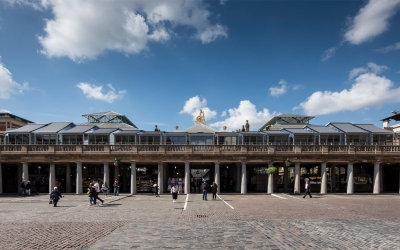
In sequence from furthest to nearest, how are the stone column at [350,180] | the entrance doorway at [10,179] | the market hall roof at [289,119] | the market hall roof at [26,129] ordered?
1. the market hall roof at [289,119]
2. the entrance doorway at [10,179]
3. the market hall roof at [26,129]
4. the stone column at [350,180]

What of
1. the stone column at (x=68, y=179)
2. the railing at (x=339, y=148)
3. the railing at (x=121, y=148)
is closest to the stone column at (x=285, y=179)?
the railing at (x=339, y=148)

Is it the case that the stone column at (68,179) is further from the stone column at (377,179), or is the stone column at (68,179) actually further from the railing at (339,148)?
the stone column at (377,179)

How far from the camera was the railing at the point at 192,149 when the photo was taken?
115 ft

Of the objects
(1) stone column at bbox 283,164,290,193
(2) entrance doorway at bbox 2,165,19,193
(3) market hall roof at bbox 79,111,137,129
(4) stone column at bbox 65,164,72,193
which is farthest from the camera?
(3) market hall roof at bbox 79,111,137,129

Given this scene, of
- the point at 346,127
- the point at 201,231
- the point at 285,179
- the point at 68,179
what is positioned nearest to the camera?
the point at 201,231

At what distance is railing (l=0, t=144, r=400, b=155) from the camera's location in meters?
35.1

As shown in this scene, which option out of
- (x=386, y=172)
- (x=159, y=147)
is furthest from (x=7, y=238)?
(x=386, y=172)

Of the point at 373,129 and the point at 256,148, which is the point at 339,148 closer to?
the point at 373,129

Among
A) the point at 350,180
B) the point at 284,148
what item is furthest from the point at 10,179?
the point at 350,180

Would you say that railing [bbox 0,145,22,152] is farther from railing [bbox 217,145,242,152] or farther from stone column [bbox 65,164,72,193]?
railing [bbox 217,145,242,152]

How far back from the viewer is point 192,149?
35062mm

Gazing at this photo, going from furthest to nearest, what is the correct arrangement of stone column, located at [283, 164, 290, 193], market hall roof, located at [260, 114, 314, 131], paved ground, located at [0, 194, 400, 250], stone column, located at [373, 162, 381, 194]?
market hall roof, located at [260, 114, 314, 131] → stone column, located at [283, 164, 290, 193] → stone column, located at [373, 162, 381, 194] → paved ground, located at [0, 194, 400, 250]

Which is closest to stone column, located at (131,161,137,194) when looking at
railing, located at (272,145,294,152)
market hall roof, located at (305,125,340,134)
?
railing, located at (272,145,294,152)

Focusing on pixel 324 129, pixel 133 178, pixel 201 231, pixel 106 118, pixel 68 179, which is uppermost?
pixel 106 118
